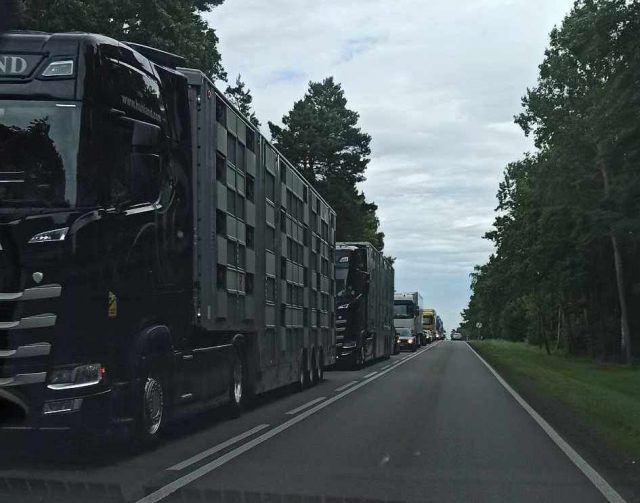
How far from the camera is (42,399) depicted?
792 centimetres

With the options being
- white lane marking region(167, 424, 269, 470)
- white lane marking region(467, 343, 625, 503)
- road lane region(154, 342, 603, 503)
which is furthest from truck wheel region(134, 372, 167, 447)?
white lane marking region(467, 343, 625, 503)

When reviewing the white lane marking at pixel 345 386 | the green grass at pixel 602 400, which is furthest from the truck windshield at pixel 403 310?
the white lane marking at pixel 345 386

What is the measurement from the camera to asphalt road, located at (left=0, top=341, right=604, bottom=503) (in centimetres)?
767

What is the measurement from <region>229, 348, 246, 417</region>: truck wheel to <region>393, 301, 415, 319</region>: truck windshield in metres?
43.1

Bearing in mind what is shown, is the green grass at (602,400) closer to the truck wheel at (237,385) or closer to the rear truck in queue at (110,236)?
the truck wheel at (237,385)

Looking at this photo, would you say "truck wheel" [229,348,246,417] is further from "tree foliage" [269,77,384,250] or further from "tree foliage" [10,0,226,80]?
"tree foliage" [269,77,384,250]

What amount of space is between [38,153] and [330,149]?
5190 cm

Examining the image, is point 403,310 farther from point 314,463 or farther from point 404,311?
point 314,463

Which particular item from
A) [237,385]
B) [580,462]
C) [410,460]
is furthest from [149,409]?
[580,462]

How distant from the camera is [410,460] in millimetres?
9547

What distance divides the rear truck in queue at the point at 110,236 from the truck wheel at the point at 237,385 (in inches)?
17.6

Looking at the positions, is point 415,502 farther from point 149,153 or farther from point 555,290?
point 555,290

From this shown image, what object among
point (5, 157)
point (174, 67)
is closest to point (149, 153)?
point (5, 157)

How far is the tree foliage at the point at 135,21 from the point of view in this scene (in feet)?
71.2
